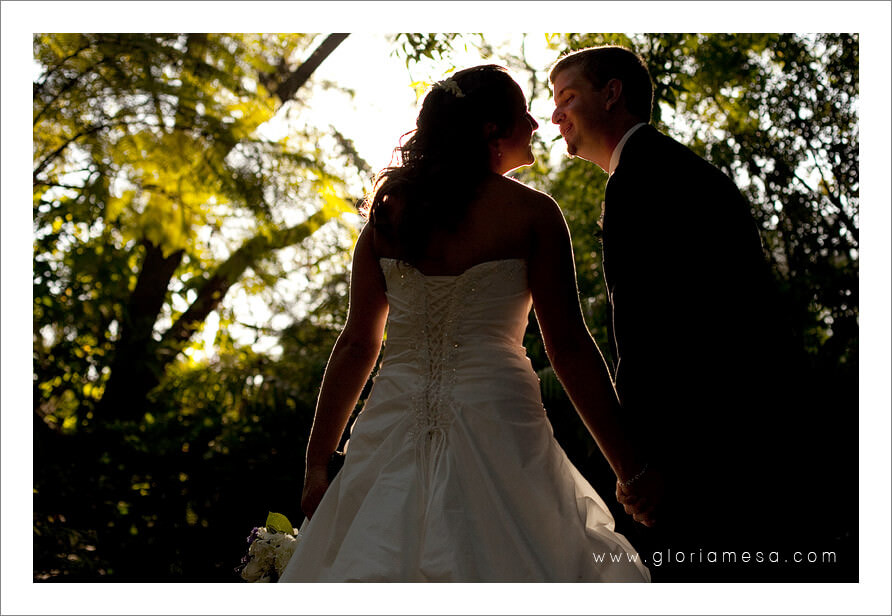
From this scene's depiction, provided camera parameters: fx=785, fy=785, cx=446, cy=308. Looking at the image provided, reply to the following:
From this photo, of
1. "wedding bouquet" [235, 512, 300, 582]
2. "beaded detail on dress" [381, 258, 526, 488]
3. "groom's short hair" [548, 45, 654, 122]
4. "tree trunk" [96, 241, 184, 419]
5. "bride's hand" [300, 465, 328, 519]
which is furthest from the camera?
"tree trunk" [96, 241, 184, 419]

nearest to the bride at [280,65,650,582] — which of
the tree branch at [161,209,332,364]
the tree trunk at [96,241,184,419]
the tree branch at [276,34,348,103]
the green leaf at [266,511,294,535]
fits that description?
the green leaf at [266,511,294,535]

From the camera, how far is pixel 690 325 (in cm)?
204

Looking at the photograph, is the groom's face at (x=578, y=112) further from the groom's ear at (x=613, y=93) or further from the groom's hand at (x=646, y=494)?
the groom's hand at (x=646, y=494)

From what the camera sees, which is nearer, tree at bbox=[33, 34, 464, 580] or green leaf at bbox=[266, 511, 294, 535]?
green leaf at bbox=[266, 511, 294, 535]

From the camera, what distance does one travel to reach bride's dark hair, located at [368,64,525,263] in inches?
72.1

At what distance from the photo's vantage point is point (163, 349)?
6.28 m

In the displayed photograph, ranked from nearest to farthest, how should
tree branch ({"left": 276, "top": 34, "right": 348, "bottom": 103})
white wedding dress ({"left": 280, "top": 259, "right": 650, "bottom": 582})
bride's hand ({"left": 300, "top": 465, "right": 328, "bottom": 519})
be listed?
1. white wedding dress ({"left": 280, "top": 259, "right": 650, "bottom": 582})
2. bride's hand ({"left": 300, "top": 465, "right": 328, "bottom": 519})
3. tree branch ({"left": 276, "top": 34, "right": 348, "bottom": 103})

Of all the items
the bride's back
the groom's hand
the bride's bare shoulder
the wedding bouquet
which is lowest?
the wedding bouquet

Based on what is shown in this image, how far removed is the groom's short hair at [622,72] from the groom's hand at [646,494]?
107 cm

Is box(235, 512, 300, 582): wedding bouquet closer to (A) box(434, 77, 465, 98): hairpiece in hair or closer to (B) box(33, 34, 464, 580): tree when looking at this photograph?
(A) box(434, 77, 465, 98): hairpiece in hair

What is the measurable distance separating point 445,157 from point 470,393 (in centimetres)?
56

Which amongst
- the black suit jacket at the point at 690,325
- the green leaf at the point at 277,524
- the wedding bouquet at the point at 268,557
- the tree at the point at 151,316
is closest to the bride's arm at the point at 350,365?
the wedding bouquet at the point at 268,557

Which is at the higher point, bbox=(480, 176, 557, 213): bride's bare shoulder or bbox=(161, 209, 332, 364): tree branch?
bbox=(161, 209, 332, 364): tree branch
